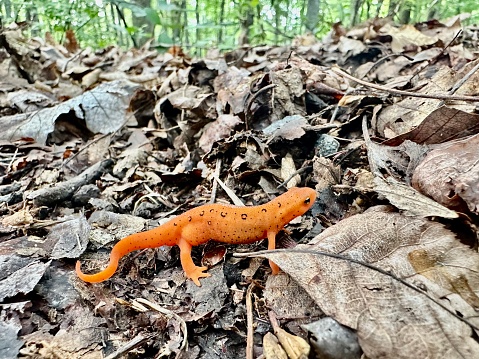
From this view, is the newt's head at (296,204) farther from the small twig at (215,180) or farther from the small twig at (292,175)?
the small twig at (215,180)

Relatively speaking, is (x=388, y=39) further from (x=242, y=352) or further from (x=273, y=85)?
(x=242, y=352)

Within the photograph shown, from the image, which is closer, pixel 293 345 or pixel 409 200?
pixel 293 345

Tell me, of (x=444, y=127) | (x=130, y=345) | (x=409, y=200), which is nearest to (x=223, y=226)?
(x=130, y=345)

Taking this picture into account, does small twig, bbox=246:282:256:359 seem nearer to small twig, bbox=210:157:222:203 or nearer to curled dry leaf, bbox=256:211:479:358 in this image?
curled dry leaf, bbox=256:211:479:358

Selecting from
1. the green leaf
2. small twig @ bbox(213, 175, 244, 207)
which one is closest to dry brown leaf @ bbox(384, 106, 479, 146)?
small twig @ bbox(213, 175, 244, 207)

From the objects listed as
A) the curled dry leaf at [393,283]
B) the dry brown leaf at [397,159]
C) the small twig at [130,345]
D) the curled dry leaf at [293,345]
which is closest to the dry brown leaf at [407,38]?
the dry brown leaf at [397,159]

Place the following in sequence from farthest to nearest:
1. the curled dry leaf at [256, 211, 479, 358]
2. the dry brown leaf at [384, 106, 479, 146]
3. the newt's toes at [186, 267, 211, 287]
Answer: the dry brown leaf at [384, 106, 479, 146] < the newt's toes at [186, 267, 211, 287] < the curled dry leaf at [256, 211, 479, 358]

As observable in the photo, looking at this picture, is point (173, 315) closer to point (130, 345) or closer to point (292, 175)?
point (130, 345)
